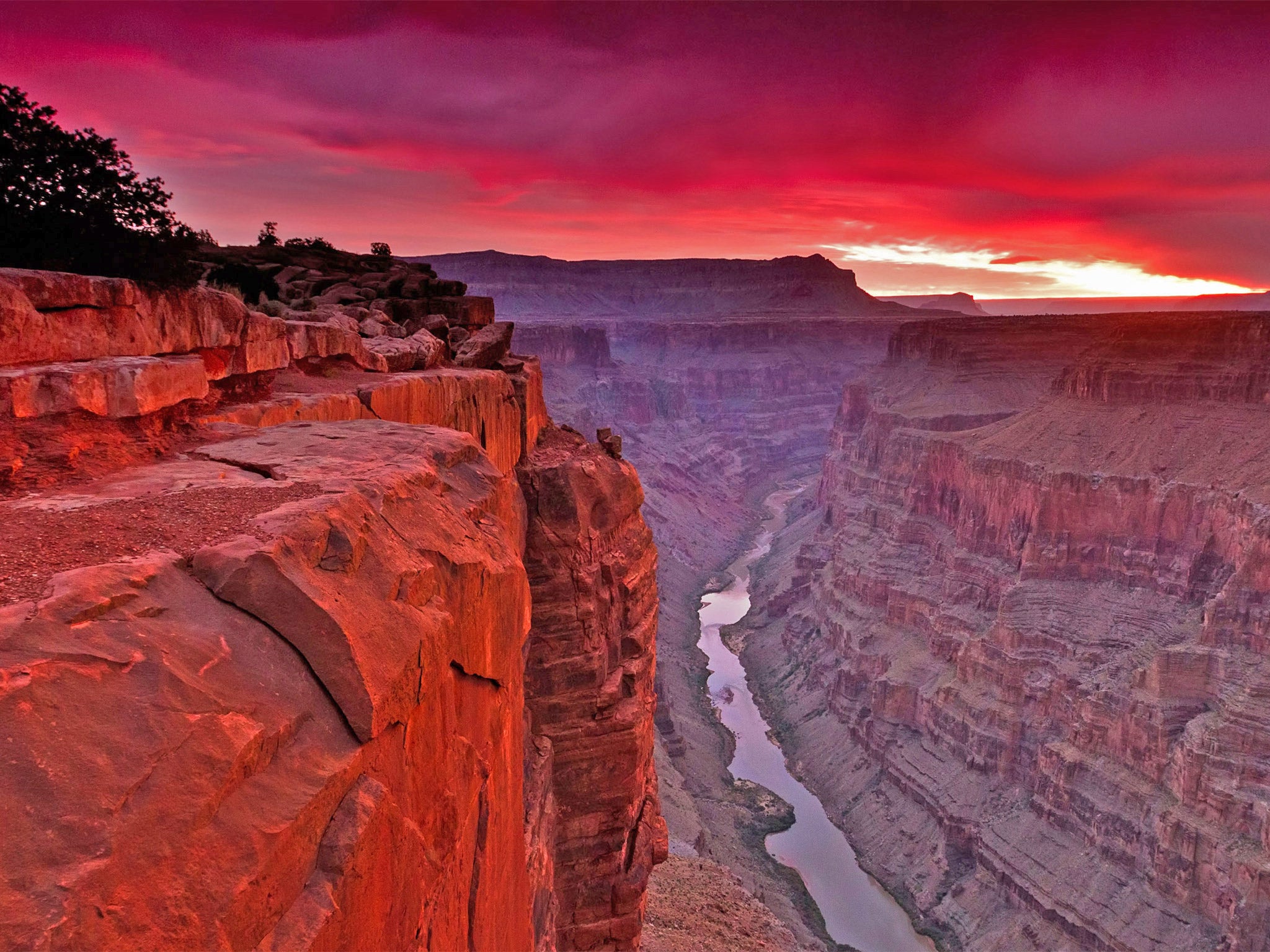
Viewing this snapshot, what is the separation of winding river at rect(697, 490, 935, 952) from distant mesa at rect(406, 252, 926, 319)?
97040 millimetres

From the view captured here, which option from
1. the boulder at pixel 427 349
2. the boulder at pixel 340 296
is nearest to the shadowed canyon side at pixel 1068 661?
the boulder at pixel 427 349

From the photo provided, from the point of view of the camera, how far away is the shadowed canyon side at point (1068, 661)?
28.5 metres

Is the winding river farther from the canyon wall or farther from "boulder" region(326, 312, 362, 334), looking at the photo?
"boulder" region(326, 312, 362, 334)

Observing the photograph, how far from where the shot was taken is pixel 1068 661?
35781 millimetres

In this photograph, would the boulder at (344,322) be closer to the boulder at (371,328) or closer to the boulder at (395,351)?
the boulder at (395,351)

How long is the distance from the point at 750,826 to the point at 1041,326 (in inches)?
1787

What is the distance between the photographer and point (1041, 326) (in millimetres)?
62375

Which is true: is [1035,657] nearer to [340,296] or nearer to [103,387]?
[340,296]

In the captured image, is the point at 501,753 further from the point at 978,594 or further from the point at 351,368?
the point at 978,594

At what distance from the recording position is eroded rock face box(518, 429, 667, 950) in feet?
47.9

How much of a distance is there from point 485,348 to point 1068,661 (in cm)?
3164

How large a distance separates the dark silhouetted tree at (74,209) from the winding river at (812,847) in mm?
33506

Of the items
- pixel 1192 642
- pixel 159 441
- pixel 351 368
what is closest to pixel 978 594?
pixel 1192 642

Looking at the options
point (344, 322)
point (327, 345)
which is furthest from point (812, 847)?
point (327, 345)
